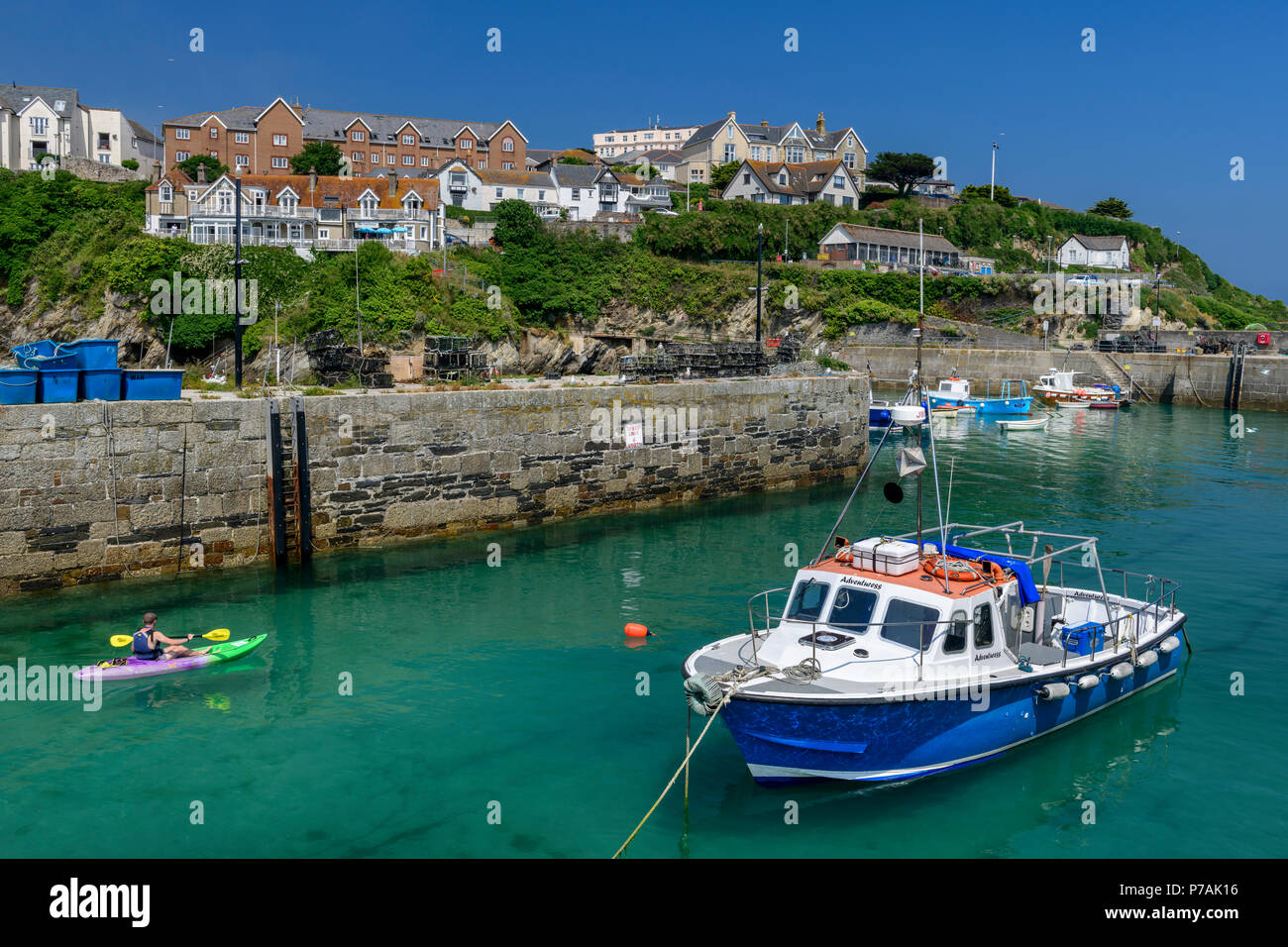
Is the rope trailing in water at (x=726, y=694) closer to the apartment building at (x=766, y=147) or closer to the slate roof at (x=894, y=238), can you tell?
the slate roof at (x=894, y=238)

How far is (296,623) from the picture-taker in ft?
55.3

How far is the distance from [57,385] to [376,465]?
595cm

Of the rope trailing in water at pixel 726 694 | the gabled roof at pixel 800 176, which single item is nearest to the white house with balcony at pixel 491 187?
the gabled roof at pixel 800 176

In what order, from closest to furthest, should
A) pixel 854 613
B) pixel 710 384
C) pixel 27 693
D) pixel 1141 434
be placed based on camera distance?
pixel 854 613
pixel 27 693
pixel 710 384
pixel 1141 434

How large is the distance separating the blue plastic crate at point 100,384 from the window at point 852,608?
14.3 m

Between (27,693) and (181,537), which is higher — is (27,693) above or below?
below

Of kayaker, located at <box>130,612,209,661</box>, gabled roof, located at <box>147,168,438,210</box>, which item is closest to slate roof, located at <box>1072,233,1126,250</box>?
gabled roof, located at <box>147,168,438,210</box>

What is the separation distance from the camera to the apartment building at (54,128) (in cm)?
7394

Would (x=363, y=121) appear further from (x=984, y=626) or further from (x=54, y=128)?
(x=984, y=626)

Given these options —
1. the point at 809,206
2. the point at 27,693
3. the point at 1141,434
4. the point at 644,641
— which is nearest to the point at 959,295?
the point at 809,206

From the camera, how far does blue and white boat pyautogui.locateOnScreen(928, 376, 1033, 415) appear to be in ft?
157

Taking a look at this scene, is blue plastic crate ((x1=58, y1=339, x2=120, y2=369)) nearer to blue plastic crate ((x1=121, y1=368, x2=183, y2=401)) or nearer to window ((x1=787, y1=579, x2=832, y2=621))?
blue plastic crate ((x1=121, y1=368, x2=183, y2=401))
